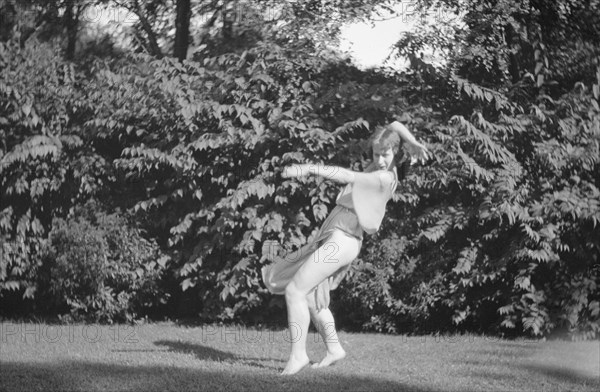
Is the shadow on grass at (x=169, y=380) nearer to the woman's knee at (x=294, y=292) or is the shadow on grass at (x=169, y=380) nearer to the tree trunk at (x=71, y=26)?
the woman's knee at (x=294, y=292)

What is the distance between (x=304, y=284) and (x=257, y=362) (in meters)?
1.23

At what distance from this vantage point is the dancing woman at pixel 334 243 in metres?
6.93

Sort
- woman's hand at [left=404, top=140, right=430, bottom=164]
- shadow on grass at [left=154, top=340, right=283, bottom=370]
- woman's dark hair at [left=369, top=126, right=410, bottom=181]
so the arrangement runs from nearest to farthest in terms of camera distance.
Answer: woman's hand at [left=404, top=140, right=430, bottom=164]
woman's dark hair at [left=369, top=126, right=410, bottom=181]
shadow on grass at [left=154, top=340, right=283, bottom=370]

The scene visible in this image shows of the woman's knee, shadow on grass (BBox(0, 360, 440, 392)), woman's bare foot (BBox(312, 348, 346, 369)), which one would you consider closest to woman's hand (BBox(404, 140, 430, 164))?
the woman's knee

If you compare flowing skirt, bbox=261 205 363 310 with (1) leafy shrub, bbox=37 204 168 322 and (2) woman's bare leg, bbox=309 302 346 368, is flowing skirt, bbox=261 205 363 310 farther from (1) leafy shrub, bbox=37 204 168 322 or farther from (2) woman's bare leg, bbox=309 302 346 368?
(1) leafy shrub, bbox=37 204 168 322

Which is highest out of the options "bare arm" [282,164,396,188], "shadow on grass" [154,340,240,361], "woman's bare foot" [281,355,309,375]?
"bare arm" [282,164,396,188]

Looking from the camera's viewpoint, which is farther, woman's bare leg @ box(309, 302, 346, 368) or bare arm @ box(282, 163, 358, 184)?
woman's bare leg @ box(309, 302, 346, 368)

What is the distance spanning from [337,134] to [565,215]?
2.76 meters

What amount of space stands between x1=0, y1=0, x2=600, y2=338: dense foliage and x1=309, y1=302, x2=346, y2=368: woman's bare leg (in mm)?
2889

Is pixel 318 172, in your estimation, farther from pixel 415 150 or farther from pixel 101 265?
pixel 101 265

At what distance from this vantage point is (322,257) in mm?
6973

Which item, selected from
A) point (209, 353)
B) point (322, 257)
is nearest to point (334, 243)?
point (322, 257)

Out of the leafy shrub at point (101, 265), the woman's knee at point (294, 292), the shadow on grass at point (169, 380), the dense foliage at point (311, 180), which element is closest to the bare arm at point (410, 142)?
Answer: the woman's knee at point (294, 292)

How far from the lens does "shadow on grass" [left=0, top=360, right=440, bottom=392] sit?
6.56 m
